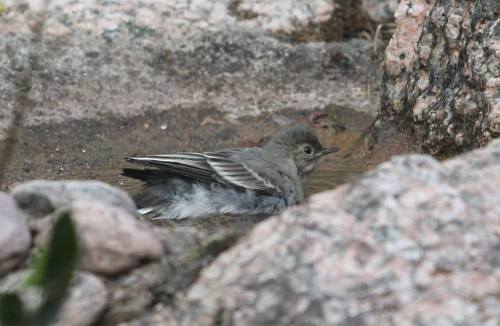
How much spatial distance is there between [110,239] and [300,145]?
4.09 m

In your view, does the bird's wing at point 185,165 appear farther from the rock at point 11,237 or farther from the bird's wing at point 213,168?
the rock at point 11,237

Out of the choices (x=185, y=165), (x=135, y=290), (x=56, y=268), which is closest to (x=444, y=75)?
(x=185, y=165)

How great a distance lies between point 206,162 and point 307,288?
3764 millimetres

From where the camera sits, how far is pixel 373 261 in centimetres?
253

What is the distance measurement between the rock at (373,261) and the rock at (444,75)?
2.93m

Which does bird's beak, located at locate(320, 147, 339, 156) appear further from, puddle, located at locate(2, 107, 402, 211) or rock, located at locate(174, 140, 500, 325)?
rock, located at locate(174, 140, 500, 325)

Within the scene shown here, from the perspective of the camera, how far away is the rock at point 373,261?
7.93ft

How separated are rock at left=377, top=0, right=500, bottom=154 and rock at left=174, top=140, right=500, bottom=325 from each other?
293 centimetres

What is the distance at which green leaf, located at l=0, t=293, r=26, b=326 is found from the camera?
4.58ft

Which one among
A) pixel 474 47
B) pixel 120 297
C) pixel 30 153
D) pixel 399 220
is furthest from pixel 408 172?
pixel 30 153

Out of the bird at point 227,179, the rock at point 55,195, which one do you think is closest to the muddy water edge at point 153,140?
the bird at point 227,179

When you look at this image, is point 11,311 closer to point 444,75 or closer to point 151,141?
point 444,75

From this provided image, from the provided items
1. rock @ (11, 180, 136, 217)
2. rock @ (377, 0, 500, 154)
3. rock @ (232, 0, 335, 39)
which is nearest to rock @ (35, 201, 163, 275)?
rock @ (11, 180, 136, 217)

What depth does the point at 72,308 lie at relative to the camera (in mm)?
2547
